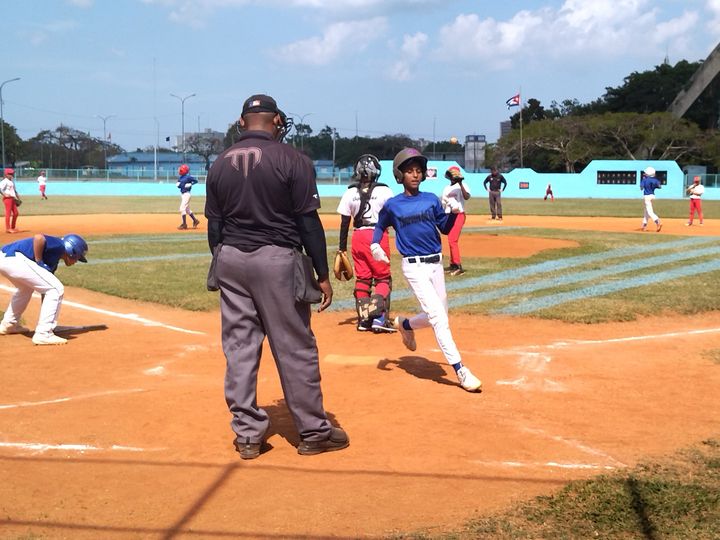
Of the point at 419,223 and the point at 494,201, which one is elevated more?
the point at 494,201

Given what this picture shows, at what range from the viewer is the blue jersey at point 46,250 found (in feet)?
28.6

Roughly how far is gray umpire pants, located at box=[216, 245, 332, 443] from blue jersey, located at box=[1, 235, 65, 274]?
456 centimetres

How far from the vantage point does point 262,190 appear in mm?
4793

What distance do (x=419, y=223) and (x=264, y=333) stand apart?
215 cm

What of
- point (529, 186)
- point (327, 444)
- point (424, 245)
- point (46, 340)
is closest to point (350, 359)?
point (424, 245)

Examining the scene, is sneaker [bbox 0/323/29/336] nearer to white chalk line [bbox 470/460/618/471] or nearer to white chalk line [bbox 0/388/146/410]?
white chalk line [bbox 0/388/146/410]

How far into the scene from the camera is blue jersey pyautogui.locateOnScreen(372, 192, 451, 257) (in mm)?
6660

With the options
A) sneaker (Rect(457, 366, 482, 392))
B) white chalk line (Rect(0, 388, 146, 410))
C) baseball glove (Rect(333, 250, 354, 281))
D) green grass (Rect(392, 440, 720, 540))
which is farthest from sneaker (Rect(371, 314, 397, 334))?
green grass (Rect(392, 440, 720, 540))

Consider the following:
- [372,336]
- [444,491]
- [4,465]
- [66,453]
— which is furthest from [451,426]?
[372,336]

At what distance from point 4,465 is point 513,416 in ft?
11.8

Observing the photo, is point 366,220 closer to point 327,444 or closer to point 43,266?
point 43,266

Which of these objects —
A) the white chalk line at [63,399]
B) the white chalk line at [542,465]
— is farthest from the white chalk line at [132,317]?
the white chalk line at [542,465]

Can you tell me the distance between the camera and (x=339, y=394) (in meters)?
6.53

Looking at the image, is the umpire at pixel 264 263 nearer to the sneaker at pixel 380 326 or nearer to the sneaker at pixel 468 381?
the sneaker at pixel 468 381
